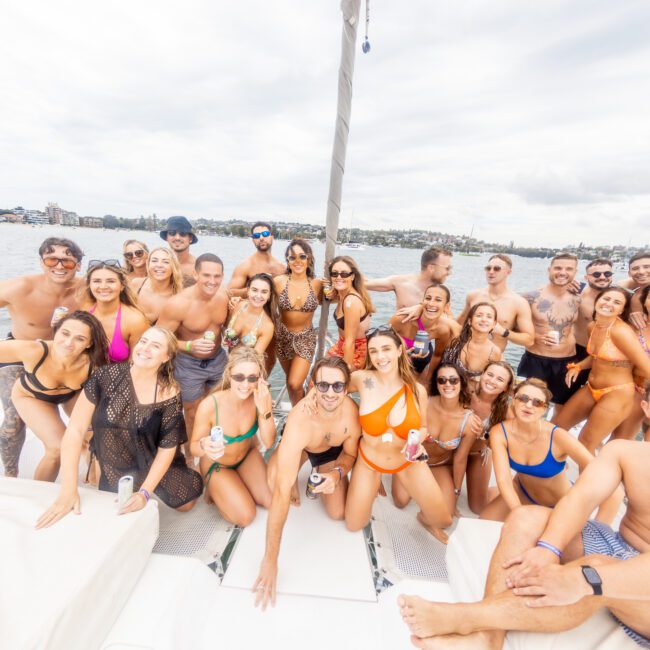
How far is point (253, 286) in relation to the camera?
3295 mm

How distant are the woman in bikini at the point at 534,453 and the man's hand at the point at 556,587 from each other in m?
0.69

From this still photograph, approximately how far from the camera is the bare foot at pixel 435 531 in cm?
257

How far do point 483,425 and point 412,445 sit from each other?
870 mm

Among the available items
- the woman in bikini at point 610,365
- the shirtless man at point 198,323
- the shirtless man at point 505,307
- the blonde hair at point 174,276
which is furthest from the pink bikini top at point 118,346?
the woman in bikini at point 610,365

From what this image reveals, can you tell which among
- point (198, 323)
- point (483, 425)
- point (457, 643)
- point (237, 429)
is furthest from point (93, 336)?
point (483, 425)

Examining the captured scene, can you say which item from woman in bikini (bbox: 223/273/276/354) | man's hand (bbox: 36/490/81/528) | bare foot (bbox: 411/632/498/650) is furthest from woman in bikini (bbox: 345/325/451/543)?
man's hand (bbox: 36/490/81/528)

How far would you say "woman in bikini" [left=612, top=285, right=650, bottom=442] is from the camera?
2.98m

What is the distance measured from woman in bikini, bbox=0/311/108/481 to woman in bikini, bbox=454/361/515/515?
3116 millimetres

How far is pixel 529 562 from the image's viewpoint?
172 cm

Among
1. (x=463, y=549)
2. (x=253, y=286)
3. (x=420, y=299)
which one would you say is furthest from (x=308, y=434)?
(x=420, y=299)

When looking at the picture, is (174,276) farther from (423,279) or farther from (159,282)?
(423,279)

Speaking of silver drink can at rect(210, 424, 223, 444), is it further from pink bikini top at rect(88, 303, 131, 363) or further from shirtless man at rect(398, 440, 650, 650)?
shirtless man at rect(398, 440, 650, 650)

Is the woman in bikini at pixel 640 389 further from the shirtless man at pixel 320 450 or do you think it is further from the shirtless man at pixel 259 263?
the shirtless man at pixel 259 263

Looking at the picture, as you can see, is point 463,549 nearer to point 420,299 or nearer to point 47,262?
point 420,299
